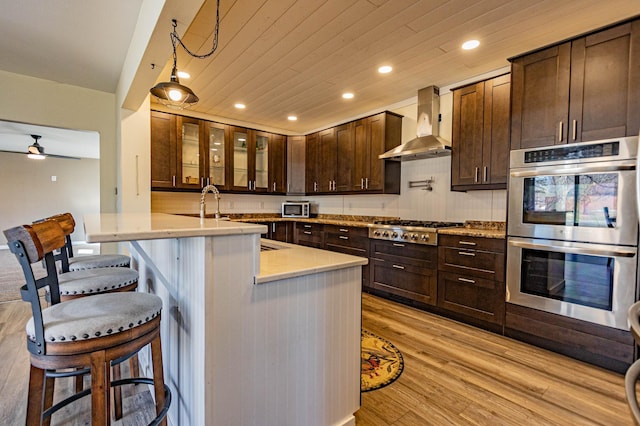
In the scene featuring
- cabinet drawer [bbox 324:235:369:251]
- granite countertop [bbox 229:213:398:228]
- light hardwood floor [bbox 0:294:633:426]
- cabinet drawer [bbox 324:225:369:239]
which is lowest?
light hardwood floor [bbox 0:294:633:426]

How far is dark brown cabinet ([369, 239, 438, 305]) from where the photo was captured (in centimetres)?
313

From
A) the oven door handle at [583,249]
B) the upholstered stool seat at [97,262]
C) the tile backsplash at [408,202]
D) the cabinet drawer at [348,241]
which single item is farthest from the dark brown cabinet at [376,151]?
the upholstered stool seat at [97,262]

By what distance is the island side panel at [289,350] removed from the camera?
114 cm

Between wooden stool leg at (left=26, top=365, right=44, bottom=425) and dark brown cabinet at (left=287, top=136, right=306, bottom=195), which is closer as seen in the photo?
wooden stool leg at (left=26, top=365, right=44, bottom=425)

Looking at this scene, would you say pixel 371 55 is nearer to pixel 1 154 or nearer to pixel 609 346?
pixel 609 346

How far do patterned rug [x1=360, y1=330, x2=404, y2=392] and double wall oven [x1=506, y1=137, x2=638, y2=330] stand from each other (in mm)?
1192

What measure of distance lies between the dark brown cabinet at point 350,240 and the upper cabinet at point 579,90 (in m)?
1.99

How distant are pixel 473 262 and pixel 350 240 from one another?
5.41 ft

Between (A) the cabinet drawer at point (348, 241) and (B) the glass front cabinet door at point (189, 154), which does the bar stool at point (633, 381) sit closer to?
(A) the cabinet drawer at point (348, 241)

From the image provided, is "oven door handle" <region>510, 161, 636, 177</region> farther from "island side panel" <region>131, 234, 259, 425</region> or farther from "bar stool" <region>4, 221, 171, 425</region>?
"bar stool" <region>4, 221, 171, 425</region>

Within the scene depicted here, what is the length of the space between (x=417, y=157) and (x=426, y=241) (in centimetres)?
126

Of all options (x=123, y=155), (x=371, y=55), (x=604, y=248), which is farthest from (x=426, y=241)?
(x=123, y=155)

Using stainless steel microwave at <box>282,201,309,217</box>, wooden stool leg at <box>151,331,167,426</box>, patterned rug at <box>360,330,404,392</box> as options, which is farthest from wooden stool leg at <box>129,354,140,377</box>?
stainless steel microwave at <box>282,201,309,217</box>

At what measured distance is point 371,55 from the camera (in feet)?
8.85
